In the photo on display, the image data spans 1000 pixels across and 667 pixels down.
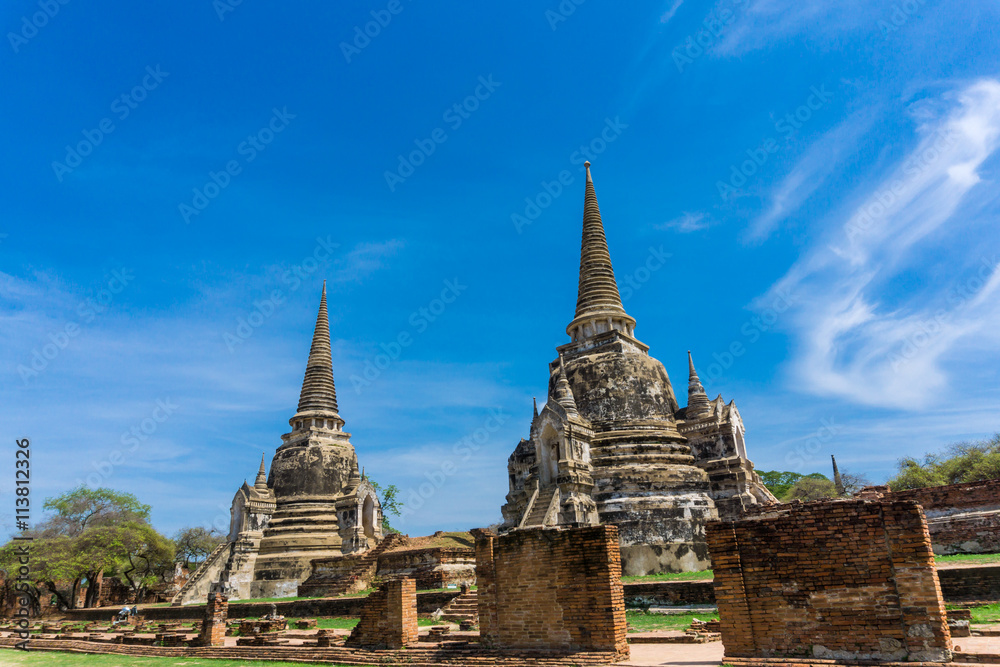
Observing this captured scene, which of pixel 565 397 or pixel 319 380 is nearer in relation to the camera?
pixel 565 397

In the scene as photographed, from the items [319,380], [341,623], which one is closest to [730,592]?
[341,623]

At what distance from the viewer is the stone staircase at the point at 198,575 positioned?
3312 cm

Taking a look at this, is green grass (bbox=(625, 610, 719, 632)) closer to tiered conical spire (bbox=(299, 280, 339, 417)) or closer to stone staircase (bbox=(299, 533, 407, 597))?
stone staircase (bbox=(299, 533, 407, 597))

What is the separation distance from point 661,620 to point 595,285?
2141cm

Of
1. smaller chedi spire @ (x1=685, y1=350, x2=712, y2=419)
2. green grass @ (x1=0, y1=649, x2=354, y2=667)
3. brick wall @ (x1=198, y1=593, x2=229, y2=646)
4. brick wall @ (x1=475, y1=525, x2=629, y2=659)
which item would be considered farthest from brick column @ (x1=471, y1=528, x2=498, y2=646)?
smaller chedi spire @ (x1=685, y1=350, x2=712, y2=419)

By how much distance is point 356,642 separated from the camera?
14.9 m

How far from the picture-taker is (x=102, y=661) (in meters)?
16.5

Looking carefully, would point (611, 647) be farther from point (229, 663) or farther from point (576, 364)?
point (576, 364)

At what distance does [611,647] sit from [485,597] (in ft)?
9.47

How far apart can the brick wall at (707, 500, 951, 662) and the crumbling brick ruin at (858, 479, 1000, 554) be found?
1431 centimetres

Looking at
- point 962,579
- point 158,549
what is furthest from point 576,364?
point 158,549

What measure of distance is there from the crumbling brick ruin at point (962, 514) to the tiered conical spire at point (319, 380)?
3111 centimetres

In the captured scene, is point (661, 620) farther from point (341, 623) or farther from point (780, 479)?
point (780, 479)

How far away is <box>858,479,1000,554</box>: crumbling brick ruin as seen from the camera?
70.9 feet
